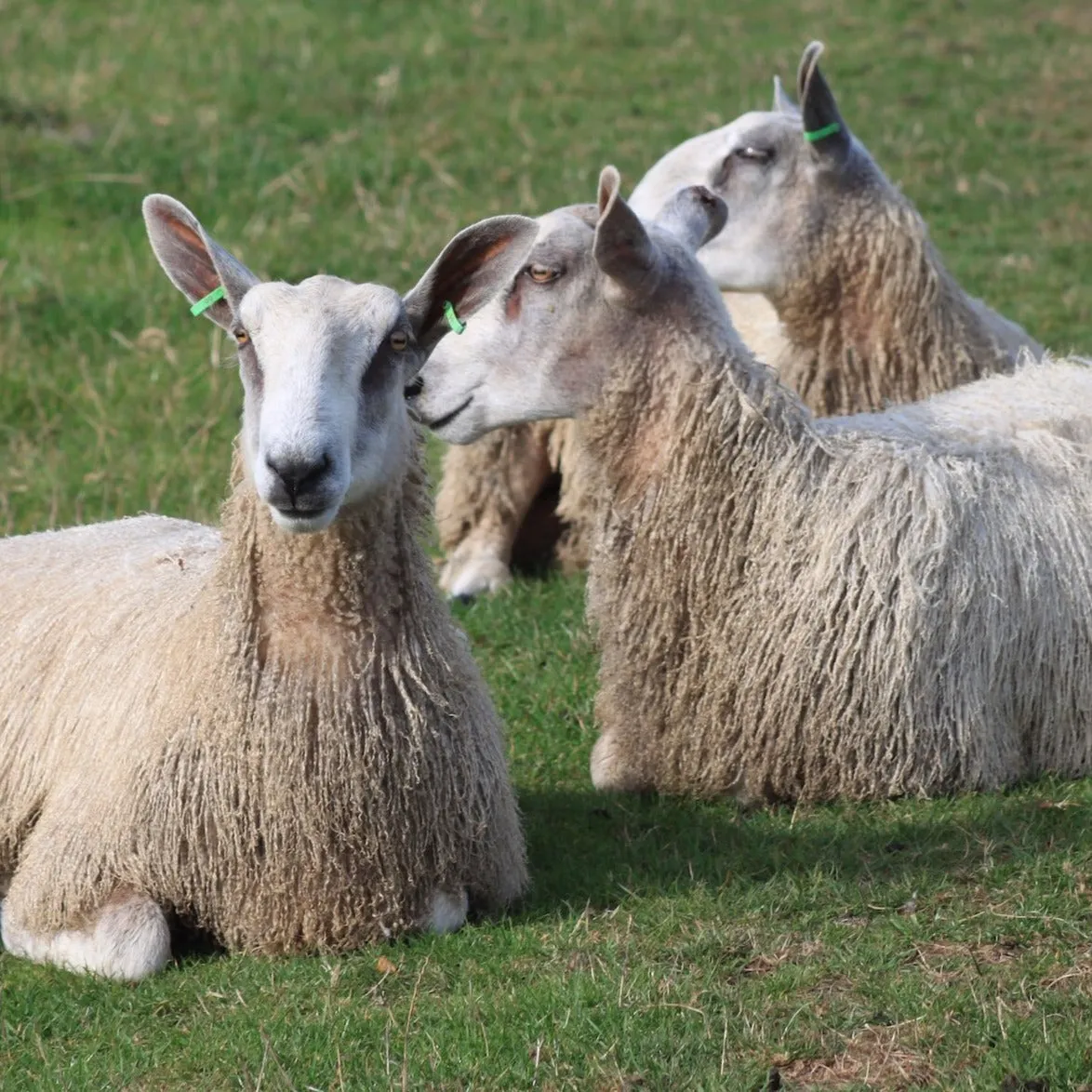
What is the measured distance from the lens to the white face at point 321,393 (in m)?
4.14

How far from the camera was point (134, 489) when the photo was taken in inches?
325

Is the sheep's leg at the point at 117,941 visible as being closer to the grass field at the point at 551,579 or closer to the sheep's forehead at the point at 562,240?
the grass field at the point at 551,579

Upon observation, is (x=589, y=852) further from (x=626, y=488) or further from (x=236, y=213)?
(x=236, y=213)

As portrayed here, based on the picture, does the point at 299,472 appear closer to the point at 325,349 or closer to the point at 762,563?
the point at 325,349

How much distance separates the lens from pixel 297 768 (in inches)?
178

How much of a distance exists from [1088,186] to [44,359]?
5985 millimetres

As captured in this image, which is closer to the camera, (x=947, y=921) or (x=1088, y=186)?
(x=947, y=921)

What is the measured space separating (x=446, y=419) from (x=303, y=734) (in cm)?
143

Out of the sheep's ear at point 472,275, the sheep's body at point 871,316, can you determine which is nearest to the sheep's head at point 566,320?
the sheep's ear at point 472,275

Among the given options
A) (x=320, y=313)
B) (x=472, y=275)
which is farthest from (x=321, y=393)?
(x=472, y=275)

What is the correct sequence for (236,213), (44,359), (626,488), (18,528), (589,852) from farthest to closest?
1. (236,213)
2. (44,359)
3. (18,528)
4. (626,488)
5. (589,852)

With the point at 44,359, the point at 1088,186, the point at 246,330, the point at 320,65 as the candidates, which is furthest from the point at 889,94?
the point at 246,330

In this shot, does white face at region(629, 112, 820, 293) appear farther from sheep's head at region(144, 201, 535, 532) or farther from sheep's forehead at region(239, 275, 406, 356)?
sheep's forehead at region(239, 275, 406, 356)

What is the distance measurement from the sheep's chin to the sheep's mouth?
4.81 feet
